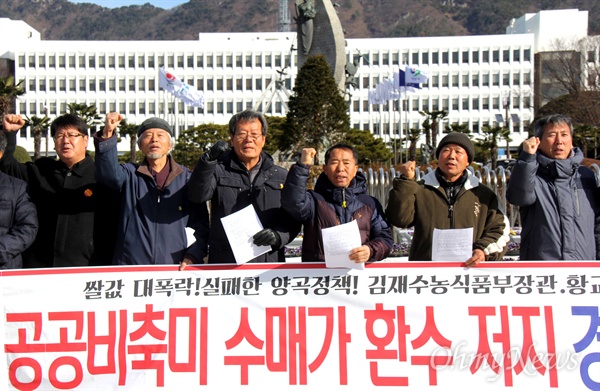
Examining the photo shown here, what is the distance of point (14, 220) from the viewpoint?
16.4ft

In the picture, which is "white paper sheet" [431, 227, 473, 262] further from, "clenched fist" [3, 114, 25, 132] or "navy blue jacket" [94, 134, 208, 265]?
"clenched fist" [3, 114, 25, 132]

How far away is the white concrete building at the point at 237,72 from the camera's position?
84562 millimetres

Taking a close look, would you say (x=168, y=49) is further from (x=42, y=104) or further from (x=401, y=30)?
(x=401, y=30)

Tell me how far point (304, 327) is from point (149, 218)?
1288mm

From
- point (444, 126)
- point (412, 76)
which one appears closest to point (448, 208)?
point (412, 76)

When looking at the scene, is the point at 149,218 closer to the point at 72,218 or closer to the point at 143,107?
the point at 72,218

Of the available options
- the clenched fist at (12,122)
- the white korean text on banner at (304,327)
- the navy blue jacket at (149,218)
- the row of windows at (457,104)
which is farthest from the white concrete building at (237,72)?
the white korean text on banner at (304,327)

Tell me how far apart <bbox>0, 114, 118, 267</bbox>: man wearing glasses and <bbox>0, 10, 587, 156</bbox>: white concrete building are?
79514mm

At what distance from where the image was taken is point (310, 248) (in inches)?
199

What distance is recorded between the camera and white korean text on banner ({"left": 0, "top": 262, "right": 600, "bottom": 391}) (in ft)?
15.5

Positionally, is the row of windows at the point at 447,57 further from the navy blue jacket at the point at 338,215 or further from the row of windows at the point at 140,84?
the navy blue jacket at the point at 338,215

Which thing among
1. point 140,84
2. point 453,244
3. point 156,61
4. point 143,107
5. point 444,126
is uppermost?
point 156,61

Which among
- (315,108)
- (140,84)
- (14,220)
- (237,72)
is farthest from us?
(140,84)

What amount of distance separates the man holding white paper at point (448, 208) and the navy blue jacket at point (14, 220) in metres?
2.43
